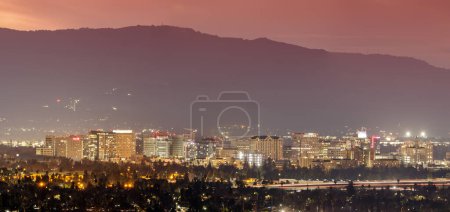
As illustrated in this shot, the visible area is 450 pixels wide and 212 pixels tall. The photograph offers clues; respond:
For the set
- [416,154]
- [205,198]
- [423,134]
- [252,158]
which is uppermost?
[423,134]

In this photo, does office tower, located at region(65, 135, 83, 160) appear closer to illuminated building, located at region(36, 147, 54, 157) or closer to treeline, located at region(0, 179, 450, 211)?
illuminated building, located at region(36, 147, 54, 157)

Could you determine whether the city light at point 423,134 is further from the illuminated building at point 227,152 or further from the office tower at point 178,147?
the office tower at point 178,147

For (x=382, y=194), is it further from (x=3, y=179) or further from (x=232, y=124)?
(x=232, y=124)

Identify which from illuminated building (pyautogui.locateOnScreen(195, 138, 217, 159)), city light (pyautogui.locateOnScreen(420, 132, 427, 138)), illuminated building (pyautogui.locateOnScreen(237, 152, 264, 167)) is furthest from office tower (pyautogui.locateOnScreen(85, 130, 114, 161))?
city light (pyautogui.locateOnScreen(420, 132, 427, 138))

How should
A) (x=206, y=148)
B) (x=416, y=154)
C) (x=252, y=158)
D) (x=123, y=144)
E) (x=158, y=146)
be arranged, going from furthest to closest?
(x=416, y=154), (x=158, y=146), (x=206, y=148), (x=123, y=144), (x=252, y=158)

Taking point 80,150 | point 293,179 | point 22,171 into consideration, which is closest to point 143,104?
point 80,150

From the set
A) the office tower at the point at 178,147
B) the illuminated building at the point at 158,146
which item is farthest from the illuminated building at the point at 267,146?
the illuminated building at the point at 158,146

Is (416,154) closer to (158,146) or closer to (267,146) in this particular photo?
(267,146)

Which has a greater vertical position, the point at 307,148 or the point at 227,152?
the point at 307,148

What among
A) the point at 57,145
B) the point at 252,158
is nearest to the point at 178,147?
the point at 252,158
